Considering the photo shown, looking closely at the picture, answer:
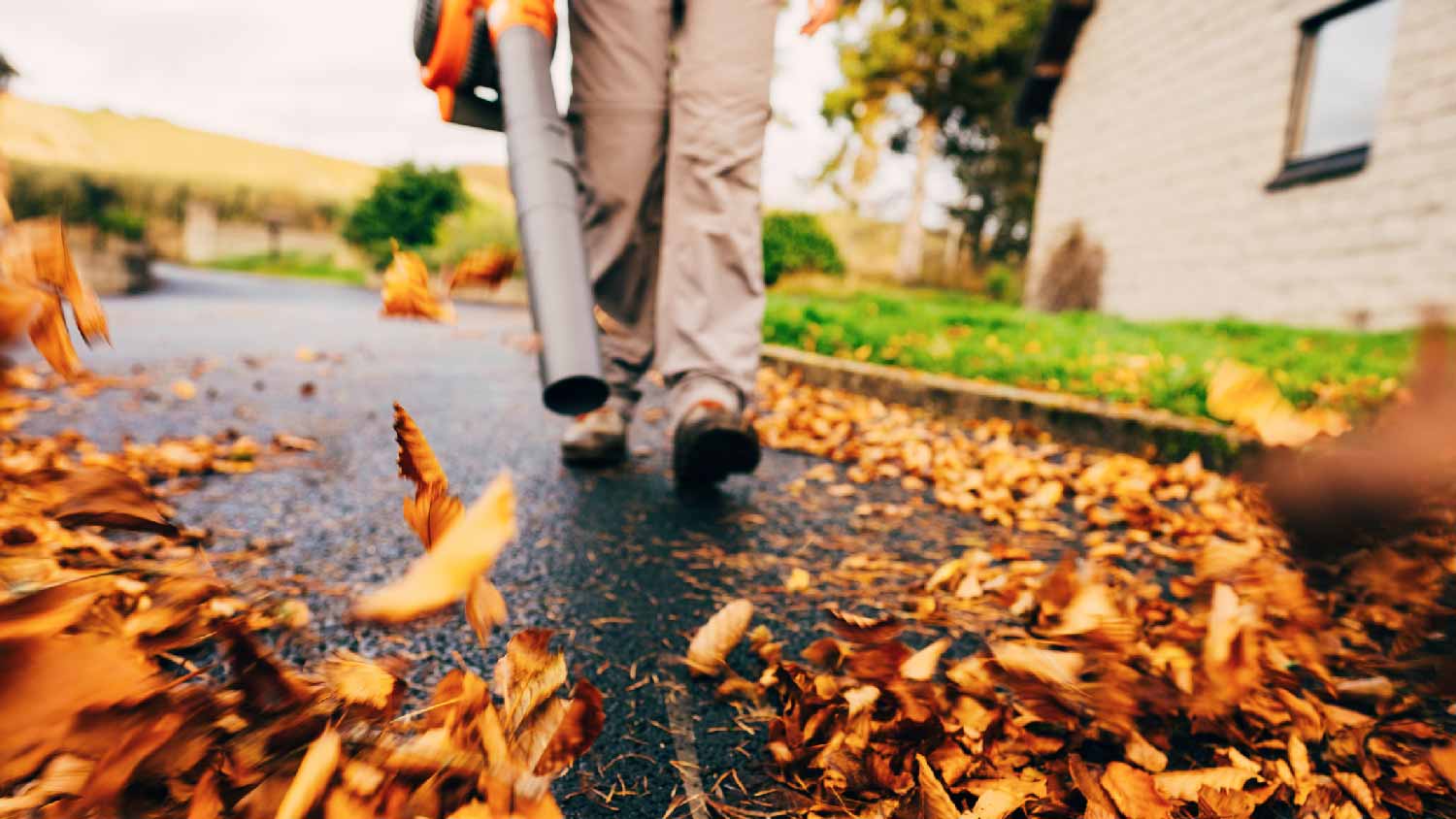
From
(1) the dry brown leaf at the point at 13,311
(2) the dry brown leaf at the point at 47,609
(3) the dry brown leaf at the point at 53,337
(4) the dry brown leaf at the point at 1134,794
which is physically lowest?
(4) the dry brown leaf at the point at 1134,794

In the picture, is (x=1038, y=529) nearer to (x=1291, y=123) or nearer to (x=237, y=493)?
(x=237, y=493)

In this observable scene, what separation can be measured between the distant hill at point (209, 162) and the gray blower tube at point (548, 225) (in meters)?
20.3

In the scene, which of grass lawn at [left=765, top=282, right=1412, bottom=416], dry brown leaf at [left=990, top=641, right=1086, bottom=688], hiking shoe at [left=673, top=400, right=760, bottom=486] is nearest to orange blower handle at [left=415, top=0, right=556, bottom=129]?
hiking shoe at [left=673, top=400, right=760, bottom=486]

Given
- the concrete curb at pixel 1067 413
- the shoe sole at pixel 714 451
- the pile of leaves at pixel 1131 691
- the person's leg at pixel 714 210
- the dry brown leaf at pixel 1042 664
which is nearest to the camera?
the pile of leaves at pixel 1131 691

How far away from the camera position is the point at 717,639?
1120 mm

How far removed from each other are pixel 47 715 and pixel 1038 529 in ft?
5.93

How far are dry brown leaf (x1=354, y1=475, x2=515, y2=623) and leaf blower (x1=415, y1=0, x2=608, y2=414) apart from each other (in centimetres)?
55

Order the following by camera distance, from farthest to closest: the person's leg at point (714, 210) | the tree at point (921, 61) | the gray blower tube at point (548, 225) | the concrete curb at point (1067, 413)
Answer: the tree at point (921, 61)
the concrete curb at point (1067, 413)
the person's leg at point (714, 210)
the gray blower tube at point (548, 225)

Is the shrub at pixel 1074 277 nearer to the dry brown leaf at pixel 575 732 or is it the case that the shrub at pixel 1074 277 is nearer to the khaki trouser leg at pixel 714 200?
the khaki trouser leg at pixel 714 200

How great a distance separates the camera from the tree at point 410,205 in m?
15.1

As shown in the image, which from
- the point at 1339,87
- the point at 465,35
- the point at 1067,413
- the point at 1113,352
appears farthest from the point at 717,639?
the point at 1339,87

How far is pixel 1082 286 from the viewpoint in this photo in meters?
10.1

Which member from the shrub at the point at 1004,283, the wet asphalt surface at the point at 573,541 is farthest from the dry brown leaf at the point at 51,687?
the shrub at the point at 1004,283

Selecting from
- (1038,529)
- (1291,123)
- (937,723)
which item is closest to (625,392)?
(1038,529)
